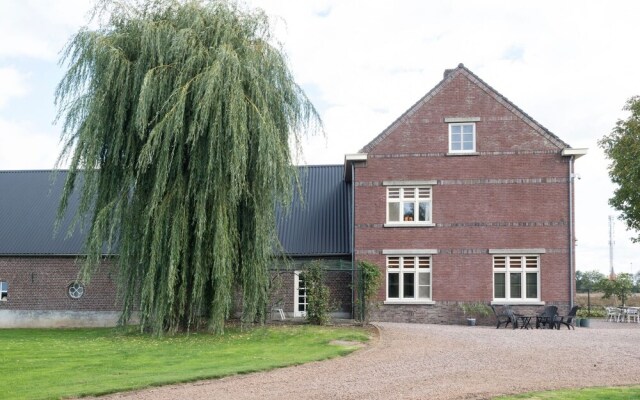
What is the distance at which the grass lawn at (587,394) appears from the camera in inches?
399

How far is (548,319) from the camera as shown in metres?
23.3

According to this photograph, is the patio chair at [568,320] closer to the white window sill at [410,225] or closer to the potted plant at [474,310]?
the potted plant at [474,310]

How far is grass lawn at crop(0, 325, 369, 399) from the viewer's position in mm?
11289

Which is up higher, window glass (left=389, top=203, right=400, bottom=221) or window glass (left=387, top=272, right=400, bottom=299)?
window glass (left=389, top=203, right=400, bottom=221)

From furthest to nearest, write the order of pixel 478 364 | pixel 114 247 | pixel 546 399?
pixel 114 247
pixel 478 364
pixel 546 399

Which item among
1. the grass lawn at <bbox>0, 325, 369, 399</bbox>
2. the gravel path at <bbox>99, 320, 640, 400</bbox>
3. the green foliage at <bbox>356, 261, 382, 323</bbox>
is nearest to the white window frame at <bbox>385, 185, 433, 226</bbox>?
the green foliage at <bbox>356, 261, 382, 323</bbox>

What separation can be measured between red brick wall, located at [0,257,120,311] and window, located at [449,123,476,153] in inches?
542

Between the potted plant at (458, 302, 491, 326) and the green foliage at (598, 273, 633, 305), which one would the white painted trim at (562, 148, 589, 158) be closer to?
the potted plant at (458, 302, 491, 326)

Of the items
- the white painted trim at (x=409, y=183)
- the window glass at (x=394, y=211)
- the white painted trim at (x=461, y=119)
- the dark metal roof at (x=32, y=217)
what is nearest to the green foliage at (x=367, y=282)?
the window glass at (x=394, y=211)

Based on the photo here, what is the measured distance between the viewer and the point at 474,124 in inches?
1009

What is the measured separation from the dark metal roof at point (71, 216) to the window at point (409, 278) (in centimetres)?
214

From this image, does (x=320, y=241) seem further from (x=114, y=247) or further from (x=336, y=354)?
(x=336, y=354)

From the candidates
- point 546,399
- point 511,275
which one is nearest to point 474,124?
point 511,275

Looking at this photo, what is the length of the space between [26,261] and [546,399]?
2281cm
